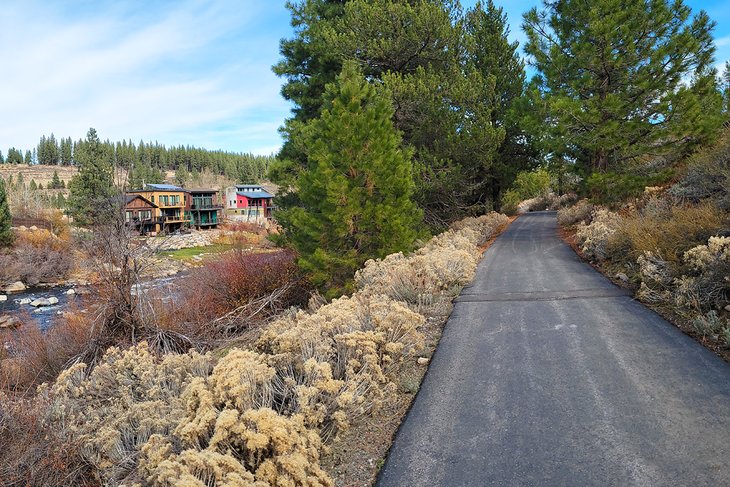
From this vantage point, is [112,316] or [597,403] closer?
[597,403]

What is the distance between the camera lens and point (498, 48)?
24.2 meters

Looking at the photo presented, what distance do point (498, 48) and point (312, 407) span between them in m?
25.4

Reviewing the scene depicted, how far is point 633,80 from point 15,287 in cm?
3383

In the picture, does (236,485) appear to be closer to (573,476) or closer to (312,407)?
(312,407)

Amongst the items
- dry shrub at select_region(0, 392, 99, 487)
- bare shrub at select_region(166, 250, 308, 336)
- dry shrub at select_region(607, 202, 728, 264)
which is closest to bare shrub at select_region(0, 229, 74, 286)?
bare shrub at select_region(166, 250, 308, 336)

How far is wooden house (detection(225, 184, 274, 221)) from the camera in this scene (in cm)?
7719

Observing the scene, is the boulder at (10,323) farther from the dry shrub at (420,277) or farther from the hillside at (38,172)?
the hillside at (38,172)

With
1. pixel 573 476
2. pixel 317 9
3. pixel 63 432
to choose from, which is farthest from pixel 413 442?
pixel 317 9

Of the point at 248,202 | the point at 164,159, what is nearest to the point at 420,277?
the point at 248,202

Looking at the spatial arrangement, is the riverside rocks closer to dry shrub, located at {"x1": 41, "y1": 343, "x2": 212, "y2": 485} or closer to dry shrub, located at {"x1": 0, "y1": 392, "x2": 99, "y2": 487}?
dry shrub, located at {"x1": 41, "y1": 343, "x2": 212, "y2": 485}

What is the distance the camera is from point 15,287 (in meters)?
26.4

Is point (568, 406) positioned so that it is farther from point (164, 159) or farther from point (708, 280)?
point (164, 159)

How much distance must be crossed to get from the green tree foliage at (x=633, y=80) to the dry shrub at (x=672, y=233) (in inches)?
180

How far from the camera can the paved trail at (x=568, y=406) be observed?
3.04 metres
